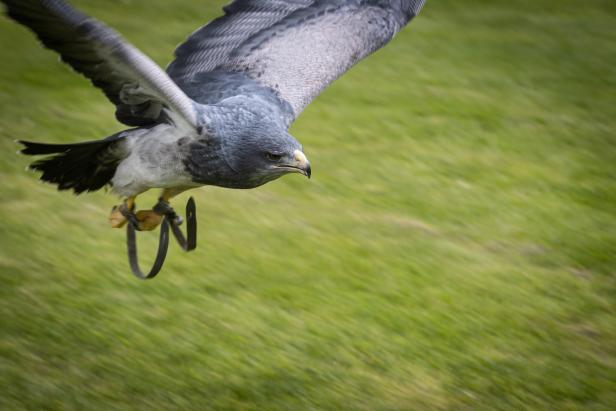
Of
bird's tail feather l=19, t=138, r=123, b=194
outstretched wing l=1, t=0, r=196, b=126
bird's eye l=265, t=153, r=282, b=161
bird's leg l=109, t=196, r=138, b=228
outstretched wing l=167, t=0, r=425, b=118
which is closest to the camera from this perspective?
outstretched wing l=1, t=0, r=196, b=126

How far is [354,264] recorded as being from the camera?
6660mm

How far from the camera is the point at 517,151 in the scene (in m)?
8.62

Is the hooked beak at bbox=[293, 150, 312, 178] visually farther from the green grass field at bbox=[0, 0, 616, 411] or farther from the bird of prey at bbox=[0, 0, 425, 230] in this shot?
the green grass field at bbox=[0, 0, 616, 411]

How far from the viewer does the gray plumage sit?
3.98 metres

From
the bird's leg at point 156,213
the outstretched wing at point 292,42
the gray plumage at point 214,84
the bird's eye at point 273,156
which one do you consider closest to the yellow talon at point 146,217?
the bird's leg at point 156,213

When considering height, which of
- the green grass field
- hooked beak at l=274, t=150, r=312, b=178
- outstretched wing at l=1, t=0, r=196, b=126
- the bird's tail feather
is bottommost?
the green grass field

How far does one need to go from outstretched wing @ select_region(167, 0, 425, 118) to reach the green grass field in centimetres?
152

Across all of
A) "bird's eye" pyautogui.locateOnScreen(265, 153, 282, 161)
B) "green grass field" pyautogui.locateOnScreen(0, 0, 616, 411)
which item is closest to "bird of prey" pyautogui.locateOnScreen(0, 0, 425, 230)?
"bird's eye" pyautogui.locateOnScreen(265, 153, 282, 161)

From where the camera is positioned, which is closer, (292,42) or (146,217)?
(146,217)

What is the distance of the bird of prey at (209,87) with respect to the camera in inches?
157

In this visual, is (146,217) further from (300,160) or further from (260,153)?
(300,160)

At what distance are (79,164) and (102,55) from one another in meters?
0.89

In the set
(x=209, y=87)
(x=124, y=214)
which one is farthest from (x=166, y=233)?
(x=209, y=87)

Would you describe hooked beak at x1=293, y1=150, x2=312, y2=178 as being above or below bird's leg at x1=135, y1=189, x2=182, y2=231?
above
